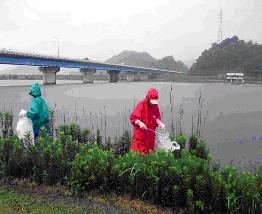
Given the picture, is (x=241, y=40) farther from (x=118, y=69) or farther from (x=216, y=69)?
(x=118, y=69)

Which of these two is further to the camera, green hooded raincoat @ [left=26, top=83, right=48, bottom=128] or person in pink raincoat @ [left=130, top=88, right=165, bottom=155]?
green hooded raincoat @ [left=26, top=83, right=48, bottom=128]

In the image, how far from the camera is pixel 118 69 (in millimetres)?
101750

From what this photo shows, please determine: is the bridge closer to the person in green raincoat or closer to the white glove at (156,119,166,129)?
the person in green raincoat

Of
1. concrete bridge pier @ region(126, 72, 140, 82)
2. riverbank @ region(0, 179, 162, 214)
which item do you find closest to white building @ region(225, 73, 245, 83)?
concrete bridge pier @ region(126, 72, 140, 82)

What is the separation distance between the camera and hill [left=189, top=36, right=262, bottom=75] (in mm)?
107312

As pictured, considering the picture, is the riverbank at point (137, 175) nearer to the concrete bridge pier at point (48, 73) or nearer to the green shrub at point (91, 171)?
the green shrub at point (91, 171)

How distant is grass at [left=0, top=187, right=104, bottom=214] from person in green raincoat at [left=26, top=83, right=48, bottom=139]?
108 inches

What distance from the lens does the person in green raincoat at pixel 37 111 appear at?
932cm

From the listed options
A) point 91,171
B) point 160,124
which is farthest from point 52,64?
point 91,171

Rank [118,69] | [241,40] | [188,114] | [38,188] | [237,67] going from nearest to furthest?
1. [38,188]
2. [188,114]
3. [118,69]
4. [237,67]
5. [241,40]

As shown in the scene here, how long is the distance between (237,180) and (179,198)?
1040 millimetres

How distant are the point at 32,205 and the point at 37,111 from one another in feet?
11.0

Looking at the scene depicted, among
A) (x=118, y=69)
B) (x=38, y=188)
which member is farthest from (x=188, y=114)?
(x=118, y=69)

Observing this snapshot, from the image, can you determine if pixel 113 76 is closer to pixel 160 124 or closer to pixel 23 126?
pixel 23 126
